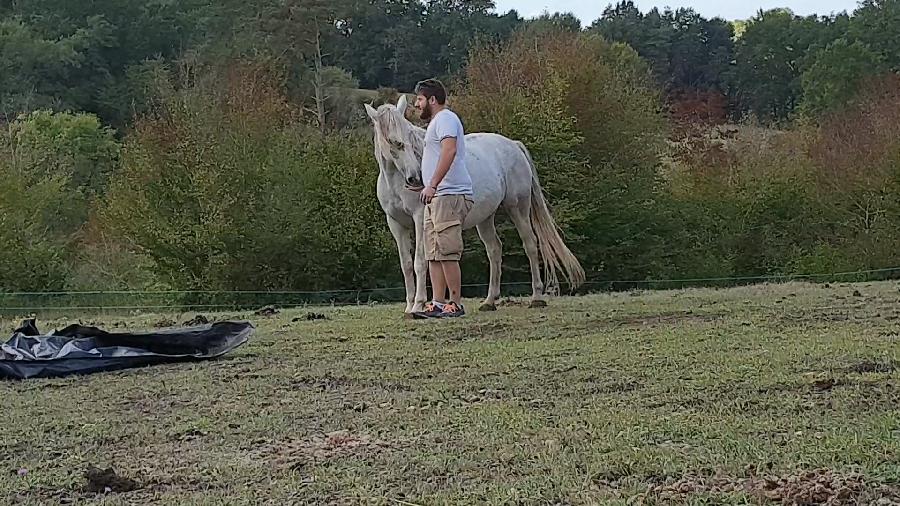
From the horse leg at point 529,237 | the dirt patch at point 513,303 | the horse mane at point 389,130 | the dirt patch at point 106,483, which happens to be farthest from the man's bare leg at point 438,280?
the dirt patch at point 106,483

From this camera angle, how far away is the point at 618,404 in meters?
3.44

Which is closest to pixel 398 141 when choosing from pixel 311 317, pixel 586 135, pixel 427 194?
pixel 427 194

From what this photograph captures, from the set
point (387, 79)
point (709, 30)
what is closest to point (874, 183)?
point (387, 79)

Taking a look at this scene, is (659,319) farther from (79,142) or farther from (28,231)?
(79,142)

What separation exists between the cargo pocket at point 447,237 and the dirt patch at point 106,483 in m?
4.82

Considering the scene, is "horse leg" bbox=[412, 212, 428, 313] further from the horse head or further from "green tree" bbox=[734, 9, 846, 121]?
"green tree" bbox=[734, 9, 846, 121]

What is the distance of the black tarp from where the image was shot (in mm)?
5156

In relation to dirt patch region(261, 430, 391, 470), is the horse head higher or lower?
higher

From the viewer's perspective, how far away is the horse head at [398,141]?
298 inches

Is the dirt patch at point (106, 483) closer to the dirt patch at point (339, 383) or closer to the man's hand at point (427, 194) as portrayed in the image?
the dirt patch at point (339, 383)

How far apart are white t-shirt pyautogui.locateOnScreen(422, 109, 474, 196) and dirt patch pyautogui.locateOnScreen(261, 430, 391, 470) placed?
433 cm

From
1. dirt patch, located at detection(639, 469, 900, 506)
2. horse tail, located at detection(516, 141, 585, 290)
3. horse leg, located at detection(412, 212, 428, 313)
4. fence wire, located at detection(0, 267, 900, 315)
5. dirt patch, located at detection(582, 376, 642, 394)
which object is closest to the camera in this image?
dirt patch, located at detection(639, 469, 900, 506)

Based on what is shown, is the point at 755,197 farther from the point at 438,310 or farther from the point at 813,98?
the point at 813,98

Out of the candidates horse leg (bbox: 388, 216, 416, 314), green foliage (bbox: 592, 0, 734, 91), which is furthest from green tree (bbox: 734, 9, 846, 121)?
horse leg (bbox: 388, 216, 416, 314)
